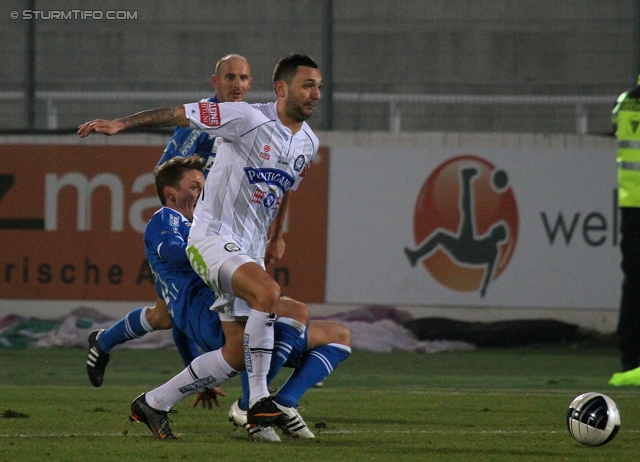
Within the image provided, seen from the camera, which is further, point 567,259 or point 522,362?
point 567,259

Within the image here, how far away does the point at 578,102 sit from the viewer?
12406 mm

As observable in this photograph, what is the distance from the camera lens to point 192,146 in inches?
290

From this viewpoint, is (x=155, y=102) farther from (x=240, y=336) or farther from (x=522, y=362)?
(x=240, y=336)

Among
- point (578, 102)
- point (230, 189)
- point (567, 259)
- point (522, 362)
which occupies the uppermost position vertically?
point (578, 102)

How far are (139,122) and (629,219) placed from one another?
4181mm

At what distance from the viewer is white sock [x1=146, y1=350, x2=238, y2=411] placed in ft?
17.9

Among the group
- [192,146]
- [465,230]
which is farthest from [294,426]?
[465,230]

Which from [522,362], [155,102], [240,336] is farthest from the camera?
[155,102]

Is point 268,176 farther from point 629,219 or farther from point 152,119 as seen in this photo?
point 629,219

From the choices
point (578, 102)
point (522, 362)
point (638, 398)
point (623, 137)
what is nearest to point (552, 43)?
point (578, 102)

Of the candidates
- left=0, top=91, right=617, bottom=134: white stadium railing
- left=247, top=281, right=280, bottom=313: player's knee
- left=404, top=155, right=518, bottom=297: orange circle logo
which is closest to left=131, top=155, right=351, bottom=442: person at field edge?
left=247, top=281, right=280, bottom=313: player's knee

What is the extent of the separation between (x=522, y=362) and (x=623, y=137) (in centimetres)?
318

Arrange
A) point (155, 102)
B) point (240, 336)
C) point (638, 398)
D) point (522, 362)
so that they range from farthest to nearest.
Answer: point (155, 102) → point (522, 362) → point (638, 398) → point (240, 336)

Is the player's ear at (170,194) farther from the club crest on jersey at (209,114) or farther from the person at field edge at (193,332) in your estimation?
the club crest on jersey at (209,114)
